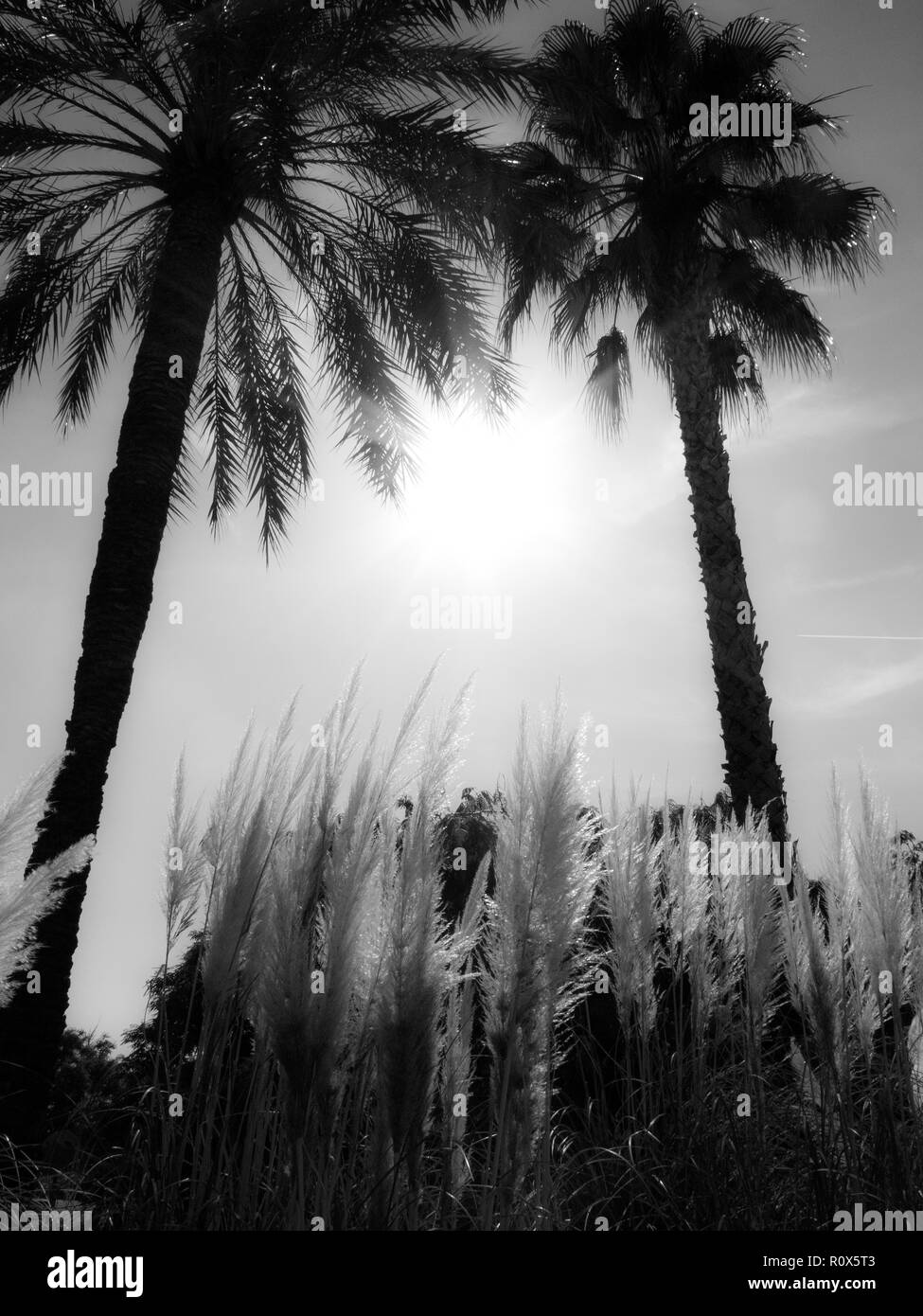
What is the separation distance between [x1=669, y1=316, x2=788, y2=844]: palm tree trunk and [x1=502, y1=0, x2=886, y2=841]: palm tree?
18 mm

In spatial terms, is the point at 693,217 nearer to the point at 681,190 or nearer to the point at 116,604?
the point at 681,190

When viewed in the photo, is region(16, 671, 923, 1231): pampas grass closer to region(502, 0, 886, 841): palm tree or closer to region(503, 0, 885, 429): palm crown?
region(502, 0, 886, 841): palm tree

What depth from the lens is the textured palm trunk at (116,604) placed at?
5836 millimetres

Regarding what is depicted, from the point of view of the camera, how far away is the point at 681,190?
1009 centimetres

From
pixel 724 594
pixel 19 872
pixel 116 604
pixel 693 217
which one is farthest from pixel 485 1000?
pixel 693 217

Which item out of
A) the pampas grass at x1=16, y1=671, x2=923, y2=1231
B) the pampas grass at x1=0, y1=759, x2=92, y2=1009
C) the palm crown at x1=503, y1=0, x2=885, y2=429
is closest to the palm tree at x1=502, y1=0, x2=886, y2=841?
the palm crown at x1=503, y1=0, x2=885, y2=429

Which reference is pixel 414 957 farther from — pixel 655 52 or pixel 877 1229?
pixel 655 52

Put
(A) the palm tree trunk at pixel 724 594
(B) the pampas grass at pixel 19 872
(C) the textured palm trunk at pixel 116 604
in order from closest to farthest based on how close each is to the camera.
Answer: (B) the pampas grass at pixel 19 872 < (C) the textured palm trunk at pixel 116 604 < (A) the palm tree trunk at pixel 724 594

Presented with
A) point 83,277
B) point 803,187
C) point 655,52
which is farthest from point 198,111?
point 803,187

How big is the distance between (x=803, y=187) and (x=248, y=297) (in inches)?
223

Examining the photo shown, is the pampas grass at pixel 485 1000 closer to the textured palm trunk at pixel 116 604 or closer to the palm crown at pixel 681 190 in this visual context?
the textured palm trunk at pixel 116 604

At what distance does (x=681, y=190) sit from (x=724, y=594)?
4297 millimetres

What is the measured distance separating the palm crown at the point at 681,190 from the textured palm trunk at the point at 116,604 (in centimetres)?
334

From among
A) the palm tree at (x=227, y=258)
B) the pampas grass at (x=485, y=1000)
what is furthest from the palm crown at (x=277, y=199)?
the pampas grass at (x=485, y=1000)
